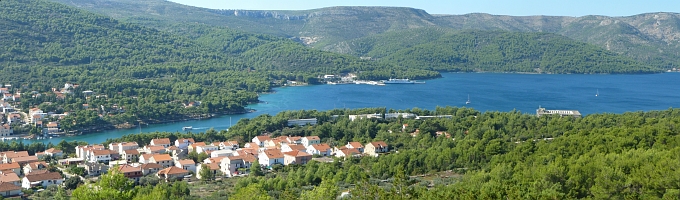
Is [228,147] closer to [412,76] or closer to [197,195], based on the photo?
[197,195]

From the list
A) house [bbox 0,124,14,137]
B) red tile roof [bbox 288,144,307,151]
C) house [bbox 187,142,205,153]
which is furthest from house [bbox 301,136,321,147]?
house [bbox 0,124,14,137]

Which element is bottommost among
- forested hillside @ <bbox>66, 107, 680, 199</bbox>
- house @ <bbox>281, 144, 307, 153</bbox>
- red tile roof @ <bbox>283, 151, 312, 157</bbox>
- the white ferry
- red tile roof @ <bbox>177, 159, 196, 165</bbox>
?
the white ferry

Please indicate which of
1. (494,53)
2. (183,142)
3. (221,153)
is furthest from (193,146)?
(494,53)

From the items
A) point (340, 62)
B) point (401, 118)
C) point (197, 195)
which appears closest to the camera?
point (197, 195)

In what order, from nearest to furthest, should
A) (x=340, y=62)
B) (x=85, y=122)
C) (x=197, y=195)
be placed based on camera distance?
1. (x=197, y=195)
2. (x=85, y=122)
3. (x=340, y=62)

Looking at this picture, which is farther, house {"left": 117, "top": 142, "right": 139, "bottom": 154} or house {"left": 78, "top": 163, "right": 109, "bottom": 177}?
house {"left": 117, "top": 142, "right": 139, "bottom": 154}

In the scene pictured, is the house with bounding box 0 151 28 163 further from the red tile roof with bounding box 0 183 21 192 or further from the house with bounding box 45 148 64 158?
the red tile roof with bounding box 0 183 21 192

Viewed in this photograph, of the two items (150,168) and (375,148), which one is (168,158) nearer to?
(150,168)

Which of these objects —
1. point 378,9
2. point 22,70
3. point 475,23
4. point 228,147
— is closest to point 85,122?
point 228,147
